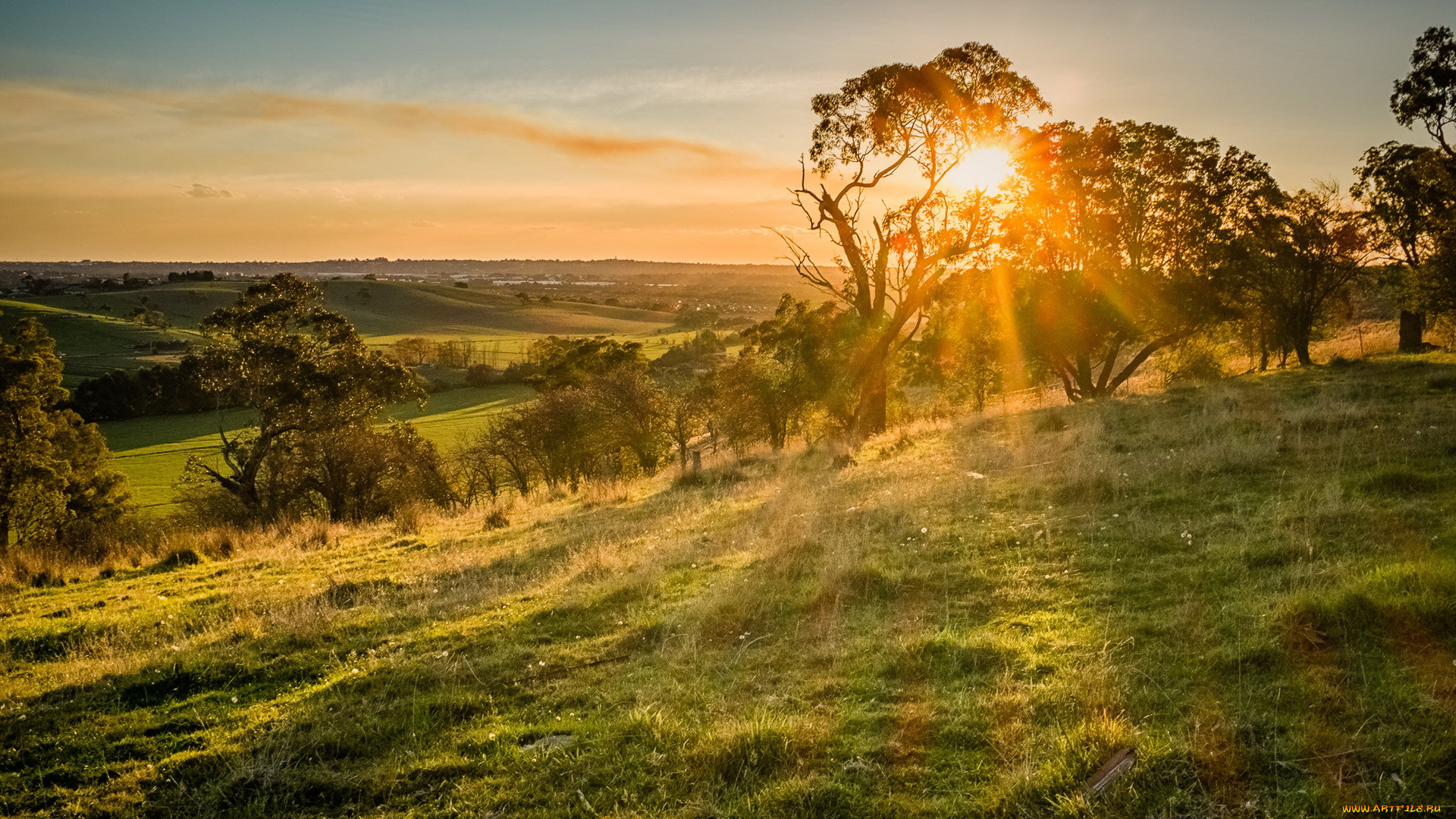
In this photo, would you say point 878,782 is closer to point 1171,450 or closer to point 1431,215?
point 1171,450

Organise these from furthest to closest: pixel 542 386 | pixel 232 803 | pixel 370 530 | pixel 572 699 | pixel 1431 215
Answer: pixel 542 386, pixel 1431 215, pixel 370 530, pixel 572 699, pixel 232 803

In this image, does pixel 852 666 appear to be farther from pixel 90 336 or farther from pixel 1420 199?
pixel 90 336

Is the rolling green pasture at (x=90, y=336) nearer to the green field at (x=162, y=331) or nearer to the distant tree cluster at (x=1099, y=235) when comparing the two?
the green field at (x=162, y=331)

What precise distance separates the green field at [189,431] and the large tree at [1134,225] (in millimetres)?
47665

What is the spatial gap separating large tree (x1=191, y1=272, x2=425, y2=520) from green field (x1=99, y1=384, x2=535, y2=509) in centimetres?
2499

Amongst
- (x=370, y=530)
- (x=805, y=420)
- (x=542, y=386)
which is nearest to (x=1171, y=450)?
(x=370, y=530)

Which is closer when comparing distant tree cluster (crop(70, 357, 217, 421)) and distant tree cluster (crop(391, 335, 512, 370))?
distant tree cluster (crop(70, 357, 217, 421))

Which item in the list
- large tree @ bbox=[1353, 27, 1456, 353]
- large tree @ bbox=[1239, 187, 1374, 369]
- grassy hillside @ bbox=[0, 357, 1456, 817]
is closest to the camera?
grassy hillside @ bbox=[0, 357, 1456, 817]

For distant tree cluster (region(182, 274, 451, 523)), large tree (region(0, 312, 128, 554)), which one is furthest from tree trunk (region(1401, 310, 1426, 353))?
large tree (region(0, 312, 128, 554))

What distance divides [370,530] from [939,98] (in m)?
22.5

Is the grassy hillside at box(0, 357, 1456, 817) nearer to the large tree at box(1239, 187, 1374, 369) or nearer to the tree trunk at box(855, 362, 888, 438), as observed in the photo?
the tree trunk at box(855, 362, 888, 438)

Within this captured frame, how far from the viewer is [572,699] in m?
6.38

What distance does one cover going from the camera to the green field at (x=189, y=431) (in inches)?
2790

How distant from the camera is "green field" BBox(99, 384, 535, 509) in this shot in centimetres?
7088
